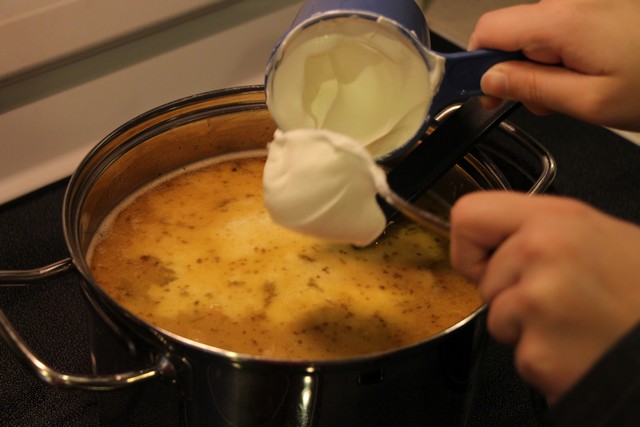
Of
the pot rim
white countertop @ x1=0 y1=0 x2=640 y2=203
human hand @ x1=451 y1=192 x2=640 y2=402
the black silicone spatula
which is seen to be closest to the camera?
human hand @ x1=451 y1=192 x2=640 y2=402

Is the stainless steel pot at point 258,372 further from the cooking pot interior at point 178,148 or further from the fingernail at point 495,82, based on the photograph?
the fingernail at point 495,82

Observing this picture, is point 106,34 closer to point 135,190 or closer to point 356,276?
point 135,190

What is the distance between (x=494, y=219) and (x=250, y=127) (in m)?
0.60

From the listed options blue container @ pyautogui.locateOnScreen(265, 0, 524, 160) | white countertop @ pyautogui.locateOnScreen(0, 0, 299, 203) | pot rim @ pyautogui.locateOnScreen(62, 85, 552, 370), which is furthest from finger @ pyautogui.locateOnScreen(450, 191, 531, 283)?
white countertop @ pyautogui.locateOnScreen(0, 0, 299, 203)

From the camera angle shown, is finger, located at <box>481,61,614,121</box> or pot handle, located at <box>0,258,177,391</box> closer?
pot handle, located at <box>0,258,177,391</box>

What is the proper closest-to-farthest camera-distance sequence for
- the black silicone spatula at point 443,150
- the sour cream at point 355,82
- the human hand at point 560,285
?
1. the human hand at point 560,285
2. the sour cream at point 355,82
3. the black silicone spatula at point 443,150

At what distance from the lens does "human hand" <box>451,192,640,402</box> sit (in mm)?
484

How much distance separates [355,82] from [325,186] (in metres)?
0.19

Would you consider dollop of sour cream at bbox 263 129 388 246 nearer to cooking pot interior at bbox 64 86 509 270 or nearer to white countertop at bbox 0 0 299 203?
cooking pot interior at bbox 64 86 509 270

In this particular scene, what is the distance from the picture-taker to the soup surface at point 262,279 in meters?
0.81

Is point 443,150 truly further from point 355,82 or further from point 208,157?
point 208,157

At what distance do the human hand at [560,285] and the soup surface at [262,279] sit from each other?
0.30m

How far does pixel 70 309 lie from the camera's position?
1013mm

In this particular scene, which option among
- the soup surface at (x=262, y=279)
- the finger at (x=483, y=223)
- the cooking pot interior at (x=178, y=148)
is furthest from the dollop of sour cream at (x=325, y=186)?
the cooking pot interior at (x=178, y=148)
